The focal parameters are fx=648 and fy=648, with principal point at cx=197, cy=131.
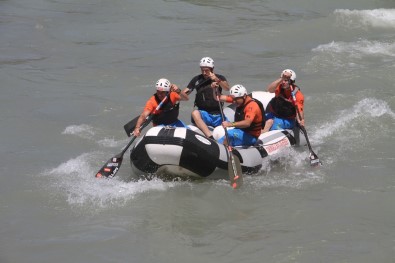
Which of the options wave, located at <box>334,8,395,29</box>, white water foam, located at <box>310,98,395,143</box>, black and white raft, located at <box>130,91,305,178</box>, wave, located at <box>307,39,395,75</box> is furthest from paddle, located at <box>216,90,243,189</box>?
wave, located at <box>334,8,395,29</box>

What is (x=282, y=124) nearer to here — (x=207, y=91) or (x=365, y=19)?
(x=207, y=91)

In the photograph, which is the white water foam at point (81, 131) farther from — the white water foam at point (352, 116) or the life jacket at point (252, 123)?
the white water foam at point (352, 116)

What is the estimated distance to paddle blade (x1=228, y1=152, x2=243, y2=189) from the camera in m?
8.24

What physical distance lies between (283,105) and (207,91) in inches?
50.6

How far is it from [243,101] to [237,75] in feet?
19.8

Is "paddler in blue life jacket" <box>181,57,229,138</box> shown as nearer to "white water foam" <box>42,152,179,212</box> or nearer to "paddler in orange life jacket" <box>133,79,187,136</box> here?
"paddler in orange life jacket" <box>133,79,187,136</box>

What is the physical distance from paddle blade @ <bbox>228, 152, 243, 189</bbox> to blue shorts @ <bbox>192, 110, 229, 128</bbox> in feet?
4.39

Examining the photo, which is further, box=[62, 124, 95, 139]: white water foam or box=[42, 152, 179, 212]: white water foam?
box=[62, 124, 95, 139]: white water foam

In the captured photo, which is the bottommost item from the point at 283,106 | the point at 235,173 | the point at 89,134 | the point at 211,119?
the point at 89,134

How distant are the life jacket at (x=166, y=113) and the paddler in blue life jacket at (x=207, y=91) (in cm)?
44

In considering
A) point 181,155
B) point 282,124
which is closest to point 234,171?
point 181,155

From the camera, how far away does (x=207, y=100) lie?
972 cm

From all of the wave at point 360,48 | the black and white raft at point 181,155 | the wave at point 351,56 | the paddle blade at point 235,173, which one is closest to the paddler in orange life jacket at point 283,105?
the black and white raft at point 181,155

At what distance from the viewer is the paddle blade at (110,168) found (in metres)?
8.72
